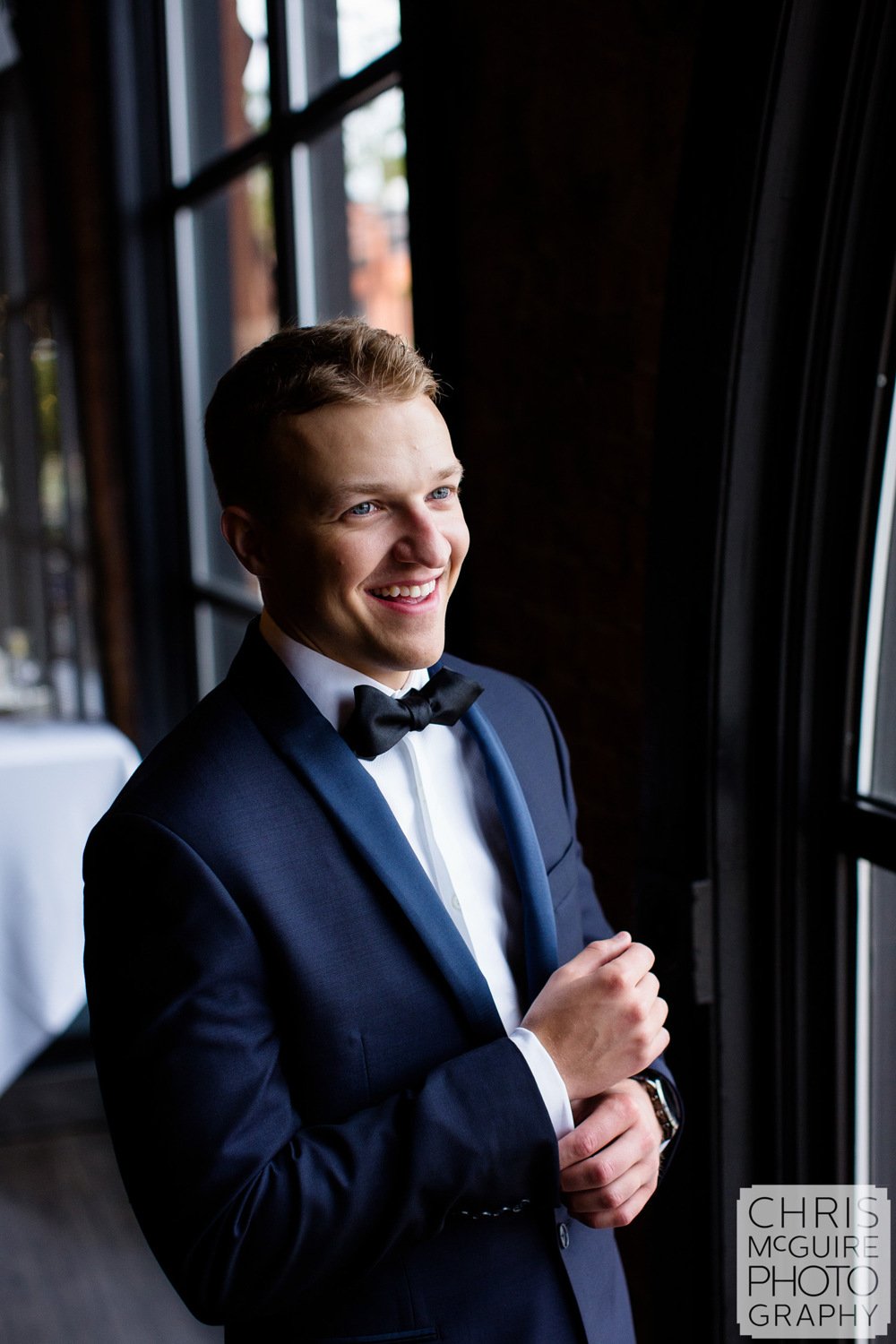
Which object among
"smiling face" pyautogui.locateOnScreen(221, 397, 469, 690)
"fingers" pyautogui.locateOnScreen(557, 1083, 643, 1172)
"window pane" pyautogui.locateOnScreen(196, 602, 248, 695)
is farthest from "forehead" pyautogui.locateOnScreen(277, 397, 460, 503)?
"window pane" pyautogui.locateOnScreen(196, 602, 248, 695)

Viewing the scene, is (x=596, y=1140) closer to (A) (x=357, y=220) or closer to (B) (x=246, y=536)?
(B) (x=246, y=536)

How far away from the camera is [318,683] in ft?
3.76

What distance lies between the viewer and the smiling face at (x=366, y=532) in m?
1.04

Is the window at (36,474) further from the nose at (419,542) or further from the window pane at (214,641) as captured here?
the nose at (419,542)

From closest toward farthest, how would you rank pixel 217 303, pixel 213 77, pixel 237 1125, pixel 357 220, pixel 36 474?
pixel 237 1125
pixel 357 220
pixel 213 77
pixel 217 303
pixel 36 474

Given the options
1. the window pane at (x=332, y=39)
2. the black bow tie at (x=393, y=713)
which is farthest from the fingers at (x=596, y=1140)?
the window pane at (x=332, y=39)

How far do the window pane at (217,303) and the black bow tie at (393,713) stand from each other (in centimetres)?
283

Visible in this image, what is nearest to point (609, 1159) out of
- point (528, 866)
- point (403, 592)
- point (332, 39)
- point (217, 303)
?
point (528, 866)

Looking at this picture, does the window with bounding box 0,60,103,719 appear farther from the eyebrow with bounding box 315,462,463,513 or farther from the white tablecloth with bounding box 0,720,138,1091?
the eyebrow with bounding box 315,462,463,513

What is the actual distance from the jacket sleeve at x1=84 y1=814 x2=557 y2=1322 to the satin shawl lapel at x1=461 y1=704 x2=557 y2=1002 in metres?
0.13

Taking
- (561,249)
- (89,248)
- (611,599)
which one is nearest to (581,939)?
(611,599)

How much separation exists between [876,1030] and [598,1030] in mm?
876

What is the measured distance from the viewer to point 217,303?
4.52 meters

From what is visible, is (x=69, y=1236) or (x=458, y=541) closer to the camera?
(x=458, y=541)
